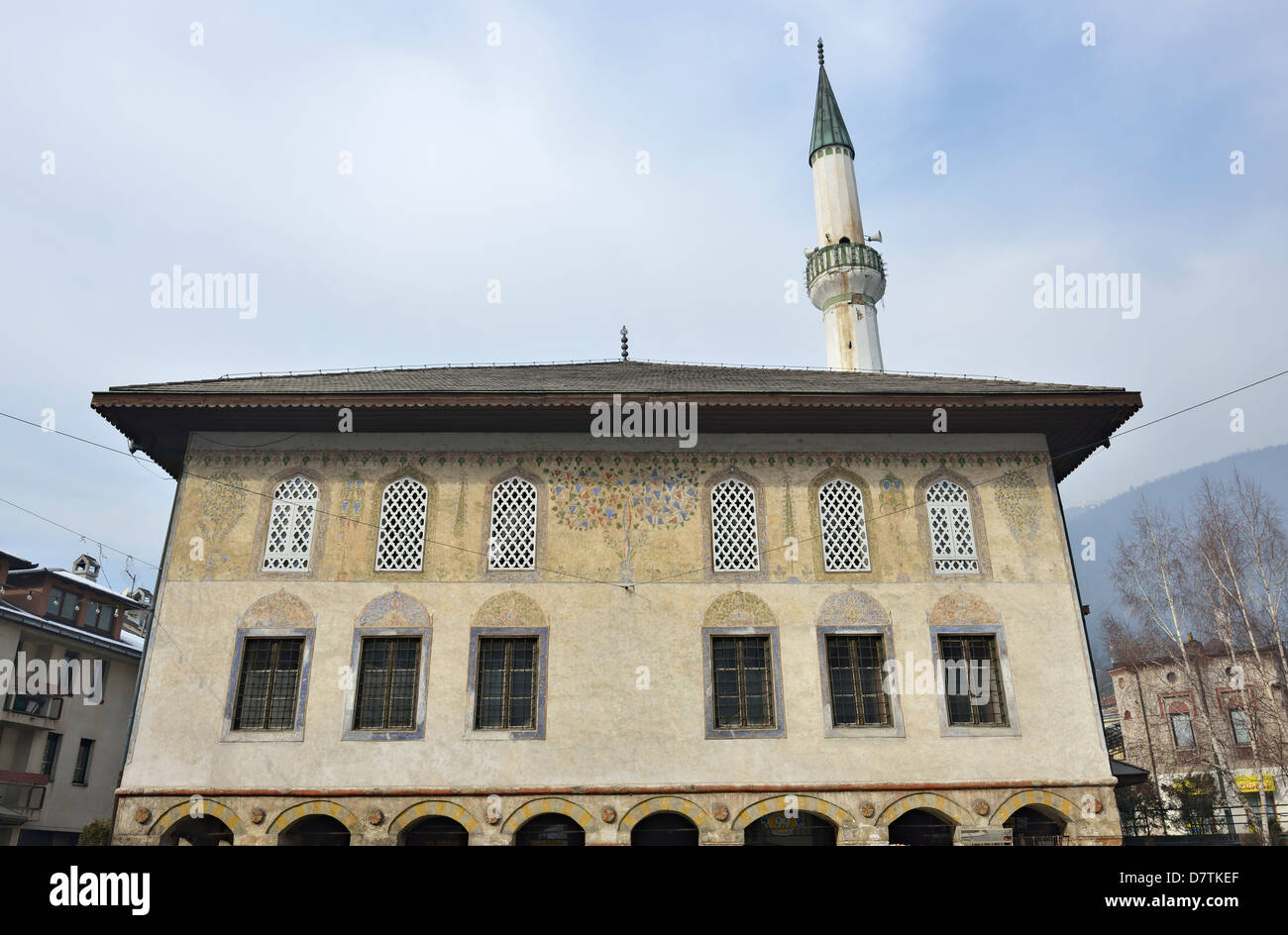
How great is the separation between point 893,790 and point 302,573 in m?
9.30

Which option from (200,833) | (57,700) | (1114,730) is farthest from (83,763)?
(1114,730)

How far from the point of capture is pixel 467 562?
13.4 meters

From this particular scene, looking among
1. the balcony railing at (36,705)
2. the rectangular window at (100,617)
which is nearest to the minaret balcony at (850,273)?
the balcony railing at (36,705)

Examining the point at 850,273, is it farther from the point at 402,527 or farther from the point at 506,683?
the point at 506,683

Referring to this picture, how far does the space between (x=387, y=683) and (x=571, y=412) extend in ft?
16.2

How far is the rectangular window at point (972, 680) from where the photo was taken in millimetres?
12922

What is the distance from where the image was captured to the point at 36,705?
2297 cm

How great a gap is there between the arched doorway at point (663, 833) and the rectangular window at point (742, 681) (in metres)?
1.65

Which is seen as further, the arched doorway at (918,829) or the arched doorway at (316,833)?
the arched doorway at (918,829)

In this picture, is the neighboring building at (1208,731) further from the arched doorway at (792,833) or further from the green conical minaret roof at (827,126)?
the green conical minaret roof at (827,126)

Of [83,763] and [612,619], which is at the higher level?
[612,619]

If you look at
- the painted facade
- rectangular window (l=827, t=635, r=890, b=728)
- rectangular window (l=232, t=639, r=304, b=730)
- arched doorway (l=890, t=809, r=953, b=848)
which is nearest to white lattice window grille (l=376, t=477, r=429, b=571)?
the painted facade
